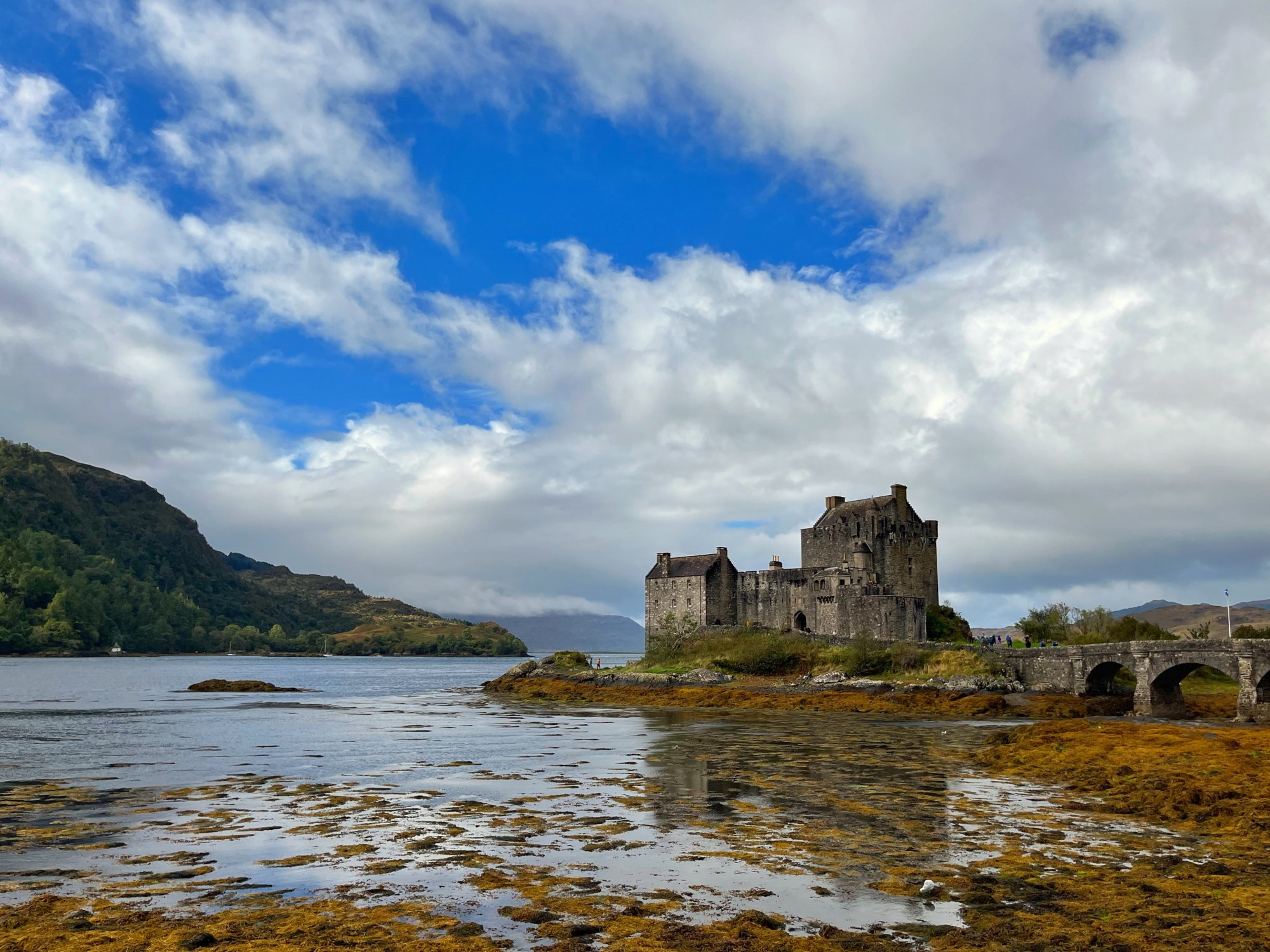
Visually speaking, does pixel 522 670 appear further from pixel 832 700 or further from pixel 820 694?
pixel 832 700

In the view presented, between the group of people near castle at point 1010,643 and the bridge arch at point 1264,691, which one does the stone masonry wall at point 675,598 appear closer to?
the group of people near castle at point 1010,643

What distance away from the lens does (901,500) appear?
74.1 metres

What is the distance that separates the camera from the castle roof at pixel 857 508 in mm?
73375

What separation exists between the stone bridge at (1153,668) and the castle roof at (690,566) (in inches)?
1085

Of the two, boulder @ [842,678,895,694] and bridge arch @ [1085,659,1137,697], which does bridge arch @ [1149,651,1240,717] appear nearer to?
bridge arch @ [1085,659,1137,697]

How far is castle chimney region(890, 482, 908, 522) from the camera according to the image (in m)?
73.8

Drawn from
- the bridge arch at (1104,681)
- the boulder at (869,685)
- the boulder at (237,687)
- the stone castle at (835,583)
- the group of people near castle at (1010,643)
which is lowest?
the boulder at (237,687)

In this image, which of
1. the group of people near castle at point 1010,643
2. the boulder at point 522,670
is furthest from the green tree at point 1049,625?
the boulder at point 522,670

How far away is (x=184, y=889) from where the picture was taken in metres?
12.2

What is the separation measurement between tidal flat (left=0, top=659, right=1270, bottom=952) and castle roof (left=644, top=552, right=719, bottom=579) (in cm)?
4606

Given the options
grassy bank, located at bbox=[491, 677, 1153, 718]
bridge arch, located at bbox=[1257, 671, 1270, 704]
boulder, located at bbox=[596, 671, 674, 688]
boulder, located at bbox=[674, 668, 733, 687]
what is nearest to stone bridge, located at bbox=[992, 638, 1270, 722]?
bridge arch, located at bbox=[1257, 671, 1270, 704]

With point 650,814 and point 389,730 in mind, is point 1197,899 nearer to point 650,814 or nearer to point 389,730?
point 650,814

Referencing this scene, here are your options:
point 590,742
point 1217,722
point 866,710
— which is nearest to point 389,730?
point 590,742

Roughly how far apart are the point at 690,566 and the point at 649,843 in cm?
6652
